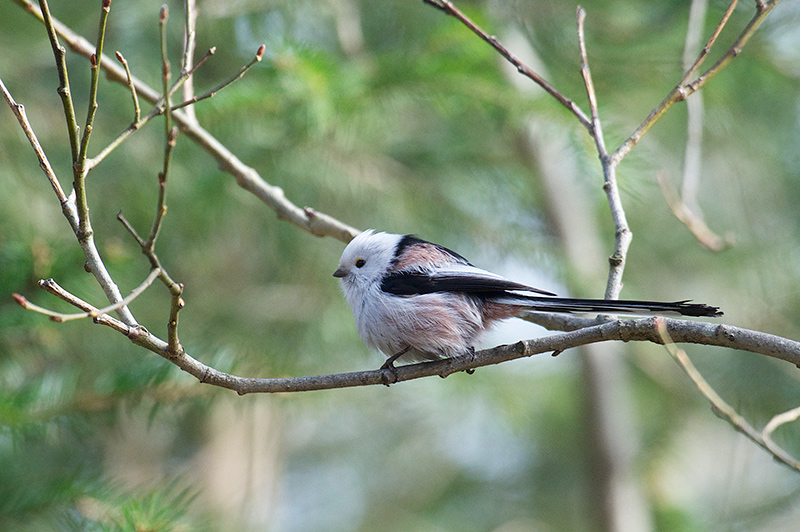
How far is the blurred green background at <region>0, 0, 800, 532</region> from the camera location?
9.84 ft

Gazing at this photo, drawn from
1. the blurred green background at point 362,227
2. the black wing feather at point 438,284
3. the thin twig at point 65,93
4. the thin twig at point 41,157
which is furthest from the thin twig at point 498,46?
the thin twig at point 41,157

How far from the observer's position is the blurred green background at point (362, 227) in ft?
9.84

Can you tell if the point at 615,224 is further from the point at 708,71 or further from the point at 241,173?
the point at 241,173

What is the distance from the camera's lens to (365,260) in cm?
304

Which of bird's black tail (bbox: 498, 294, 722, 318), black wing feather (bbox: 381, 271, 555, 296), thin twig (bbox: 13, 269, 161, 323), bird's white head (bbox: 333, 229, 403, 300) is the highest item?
bird's white head (bbox: 333, 229, 403, 300)

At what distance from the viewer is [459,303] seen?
2670 mm

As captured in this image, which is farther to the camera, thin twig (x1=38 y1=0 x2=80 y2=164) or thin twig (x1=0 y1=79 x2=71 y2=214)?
thin twig (x1=0 y1=79 x2=71 y2=214)

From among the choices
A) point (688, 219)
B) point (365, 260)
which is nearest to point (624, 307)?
point (688, 219)

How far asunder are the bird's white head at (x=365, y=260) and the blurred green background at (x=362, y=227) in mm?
622

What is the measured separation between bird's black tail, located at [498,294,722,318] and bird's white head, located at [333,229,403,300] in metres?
0.83

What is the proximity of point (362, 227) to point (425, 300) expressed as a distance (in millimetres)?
2419

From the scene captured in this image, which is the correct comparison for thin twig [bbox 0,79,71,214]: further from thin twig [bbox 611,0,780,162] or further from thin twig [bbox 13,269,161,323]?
thin twig [bbox 611,0,780,162]

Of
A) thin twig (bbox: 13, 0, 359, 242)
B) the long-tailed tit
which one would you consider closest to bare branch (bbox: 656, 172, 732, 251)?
the long-tailed tit

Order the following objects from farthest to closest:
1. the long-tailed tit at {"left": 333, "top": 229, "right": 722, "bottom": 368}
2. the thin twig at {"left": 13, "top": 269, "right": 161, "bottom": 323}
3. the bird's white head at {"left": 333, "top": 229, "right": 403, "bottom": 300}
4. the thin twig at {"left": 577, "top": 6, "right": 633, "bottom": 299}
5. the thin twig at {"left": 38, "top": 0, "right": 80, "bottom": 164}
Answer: the bird's white head at {"left": 333, "top": 229, "right": 403, "bottom": 300}
the long-tailed tit at {"left": 333, "top": 229, "right": 722, "bottom": 368}
the thin twig at {"left": 577, "top": 6, "right": 633, "bottom": 299}
the thin twig at {"left": 38, "top": 0, "right": 80, "bottom": 164}
the thin twig at {"left": 13, "top": 269, "right": 161, "bottom": 323}
